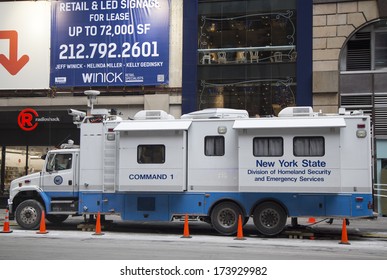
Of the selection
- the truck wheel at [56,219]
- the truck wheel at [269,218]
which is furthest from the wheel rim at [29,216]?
Result: the truck wheel at [269,218]

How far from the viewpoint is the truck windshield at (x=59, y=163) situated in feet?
52.3

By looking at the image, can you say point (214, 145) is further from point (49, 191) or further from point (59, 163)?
point (49, 191)

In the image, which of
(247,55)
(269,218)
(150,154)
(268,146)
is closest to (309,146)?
(268,146)

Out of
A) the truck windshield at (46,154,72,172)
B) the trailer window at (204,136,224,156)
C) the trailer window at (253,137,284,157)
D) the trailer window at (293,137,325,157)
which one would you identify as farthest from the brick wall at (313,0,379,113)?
the truck windshield at (46,154,72,172)

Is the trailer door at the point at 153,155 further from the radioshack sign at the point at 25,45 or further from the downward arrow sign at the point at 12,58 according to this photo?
the downward arrow sign at the point at 12,58

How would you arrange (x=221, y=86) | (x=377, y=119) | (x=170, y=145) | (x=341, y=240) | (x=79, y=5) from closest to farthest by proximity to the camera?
(x=341, y=240)
(x=170, y=145)
(x=377, y=119)
(x=221, y=86)
(x=79, y=5)

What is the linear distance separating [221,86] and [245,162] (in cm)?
937

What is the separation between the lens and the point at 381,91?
2133 centimetres

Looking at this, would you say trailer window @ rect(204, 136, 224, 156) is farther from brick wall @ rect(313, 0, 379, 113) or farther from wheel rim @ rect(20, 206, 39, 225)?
brick wall @ rect(313, 0, 379, 113)

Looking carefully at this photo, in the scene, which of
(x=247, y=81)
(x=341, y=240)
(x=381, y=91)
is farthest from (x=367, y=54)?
(x=341, y=240)

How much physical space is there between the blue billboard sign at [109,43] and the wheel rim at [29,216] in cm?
939

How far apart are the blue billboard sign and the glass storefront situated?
1971 millimetres

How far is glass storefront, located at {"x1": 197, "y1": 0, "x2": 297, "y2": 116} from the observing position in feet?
72.8

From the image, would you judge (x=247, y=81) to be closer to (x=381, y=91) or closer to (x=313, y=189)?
(x=381, y=91)
